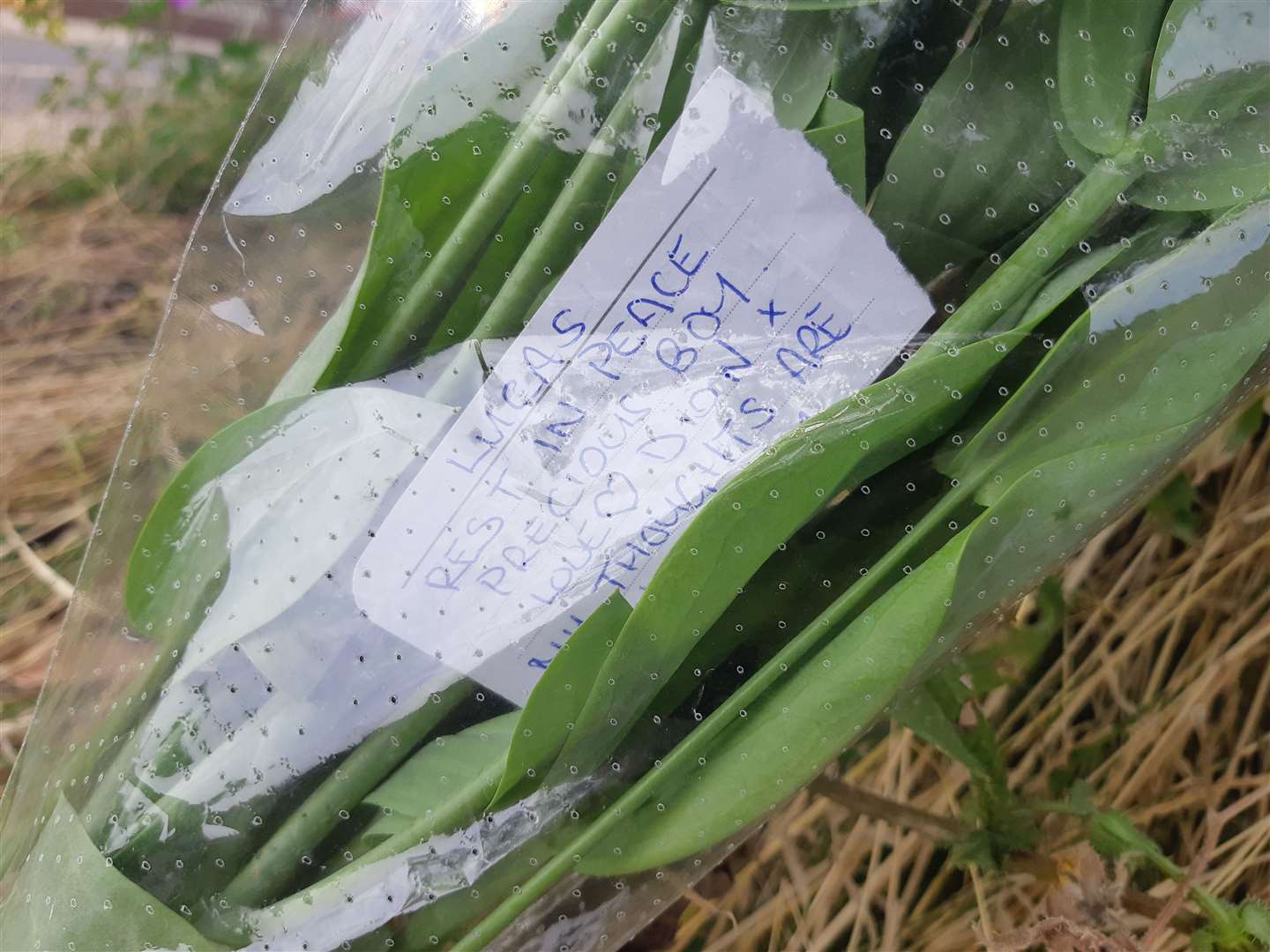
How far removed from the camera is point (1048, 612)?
0.49m

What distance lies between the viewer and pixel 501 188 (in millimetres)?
282

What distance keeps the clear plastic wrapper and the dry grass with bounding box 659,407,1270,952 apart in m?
0.21

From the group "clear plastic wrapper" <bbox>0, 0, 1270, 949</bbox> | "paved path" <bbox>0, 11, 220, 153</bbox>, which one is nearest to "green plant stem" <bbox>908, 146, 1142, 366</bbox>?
"clear plastic wrapper" <bbox>0, 0, 1270, 949</bbox>

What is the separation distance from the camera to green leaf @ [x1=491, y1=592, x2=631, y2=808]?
0.26 meters

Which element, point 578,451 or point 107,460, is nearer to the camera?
point 578,451

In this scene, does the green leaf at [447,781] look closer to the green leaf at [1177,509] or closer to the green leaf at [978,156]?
the green leaf at [978,156]

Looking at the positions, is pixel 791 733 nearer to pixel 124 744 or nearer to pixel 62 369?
pixel 124 744

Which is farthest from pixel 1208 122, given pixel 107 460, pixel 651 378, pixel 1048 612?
pixel 107 460

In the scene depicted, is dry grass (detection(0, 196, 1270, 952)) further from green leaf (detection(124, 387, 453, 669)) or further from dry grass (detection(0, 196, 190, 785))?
green leaf (detection(124, 387, 453, 669))

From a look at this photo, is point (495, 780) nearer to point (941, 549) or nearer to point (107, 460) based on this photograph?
point (941, 549)

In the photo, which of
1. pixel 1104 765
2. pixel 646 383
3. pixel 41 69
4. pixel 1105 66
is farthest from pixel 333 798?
pixel 41 69

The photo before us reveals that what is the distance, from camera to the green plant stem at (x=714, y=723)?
259 millimetres

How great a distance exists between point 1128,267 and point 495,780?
0.63 feet

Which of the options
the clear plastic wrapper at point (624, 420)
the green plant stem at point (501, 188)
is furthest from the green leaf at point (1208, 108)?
the green plant stem at point (501, 188)
